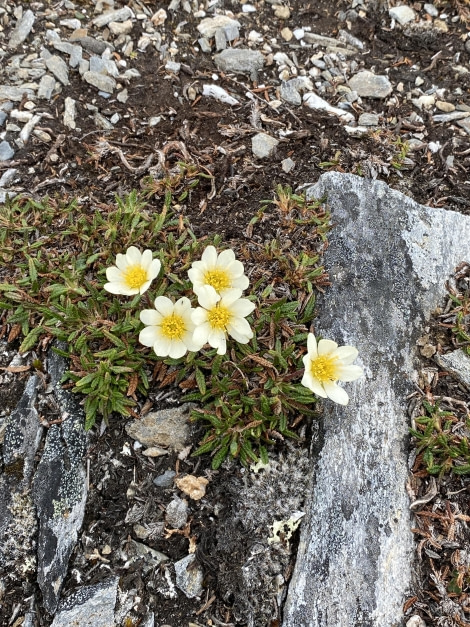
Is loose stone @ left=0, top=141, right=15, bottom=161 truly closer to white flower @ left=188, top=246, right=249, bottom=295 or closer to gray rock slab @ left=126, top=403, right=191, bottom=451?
white flower @ left=188, top=246, right=249, bottom=295

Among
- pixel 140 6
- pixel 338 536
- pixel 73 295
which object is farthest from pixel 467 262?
pixel 140 6

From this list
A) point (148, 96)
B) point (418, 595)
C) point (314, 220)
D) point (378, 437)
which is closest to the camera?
point (418, 595)

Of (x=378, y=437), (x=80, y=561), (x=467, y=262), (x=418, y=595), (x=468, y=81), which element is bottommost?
(x=80, y=561)

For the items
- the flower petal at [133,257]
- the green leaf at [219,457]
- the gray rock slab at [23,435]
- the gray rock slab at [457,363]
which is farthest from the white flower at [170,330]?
the gray rock slab at [457,363]

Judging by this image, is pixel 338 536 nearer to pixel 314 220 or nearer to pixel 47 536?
pixel 47 536

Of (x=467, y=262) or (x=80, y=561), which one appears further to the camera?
(x=467, y=262)

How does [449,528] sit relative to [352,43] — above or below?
below

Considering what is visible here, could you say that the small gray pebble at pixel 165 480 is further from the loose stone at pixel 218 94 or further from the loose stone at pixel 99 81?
the loose stone at pixel 99 81

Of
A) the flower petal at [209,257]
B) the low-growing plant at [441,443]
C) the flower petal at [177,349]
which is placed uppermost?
the flower petal at [209,257]

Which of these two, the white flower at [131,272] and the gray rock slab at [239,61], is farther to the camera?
the gray rock slab at [239,61]
